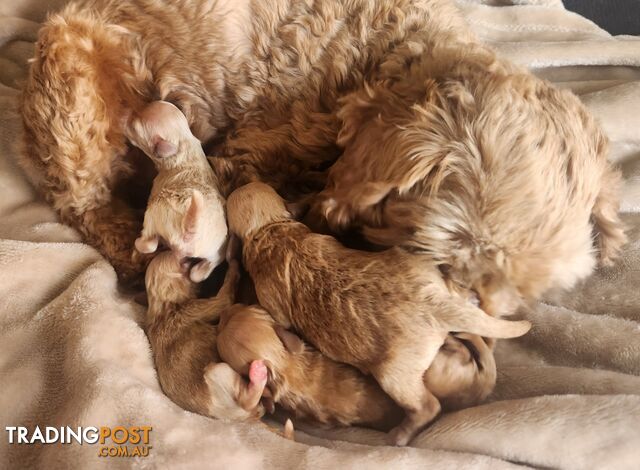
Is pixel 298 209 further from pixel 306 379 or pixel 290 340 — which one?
pixel 306 379

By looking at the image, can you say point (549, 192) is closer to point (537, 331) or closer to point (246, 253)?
point (537, 331)

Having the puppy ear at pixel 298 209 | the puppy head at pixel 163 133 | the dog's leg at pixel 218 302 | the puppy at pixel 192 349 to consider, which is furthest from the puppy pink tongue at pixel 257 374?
the puppy head at pixel 163 133

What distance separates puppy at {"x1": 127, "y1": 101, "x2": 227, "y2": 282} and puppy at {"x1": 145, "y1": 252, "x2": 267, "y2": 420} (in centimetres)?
7

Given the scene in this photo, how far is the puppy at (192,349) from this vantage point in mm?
1528

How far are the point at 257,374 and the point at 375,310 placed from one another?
13.1 inches

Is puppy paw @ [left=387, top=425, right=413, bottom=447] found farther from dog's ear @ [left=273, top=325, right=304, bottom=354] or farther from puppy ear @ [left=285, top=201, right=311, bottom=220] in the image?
puppy ear @ [left=285, top=201, right=311, bottom=220]

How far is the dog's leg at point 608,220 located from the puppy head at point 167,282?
118 cm

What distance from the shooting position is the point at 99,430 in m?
1.40

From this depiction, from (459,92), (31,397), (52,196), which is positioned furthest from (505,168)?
(52,196)

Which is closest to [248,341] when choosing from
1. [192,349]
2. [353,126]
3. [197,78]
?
[192,349]

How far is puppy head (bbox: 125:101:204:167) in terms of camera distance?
1931 millimetres

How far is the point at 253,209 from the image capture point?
178cm

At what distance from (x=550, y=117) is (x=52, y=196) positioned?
1560 millimetres

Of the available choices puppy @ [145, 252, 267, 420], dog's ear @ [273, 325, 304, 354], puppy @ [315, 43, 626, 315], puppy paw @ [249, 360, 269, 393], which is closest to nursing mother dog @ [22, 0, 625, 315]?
puppy @ [315, 43, 626, 315]
